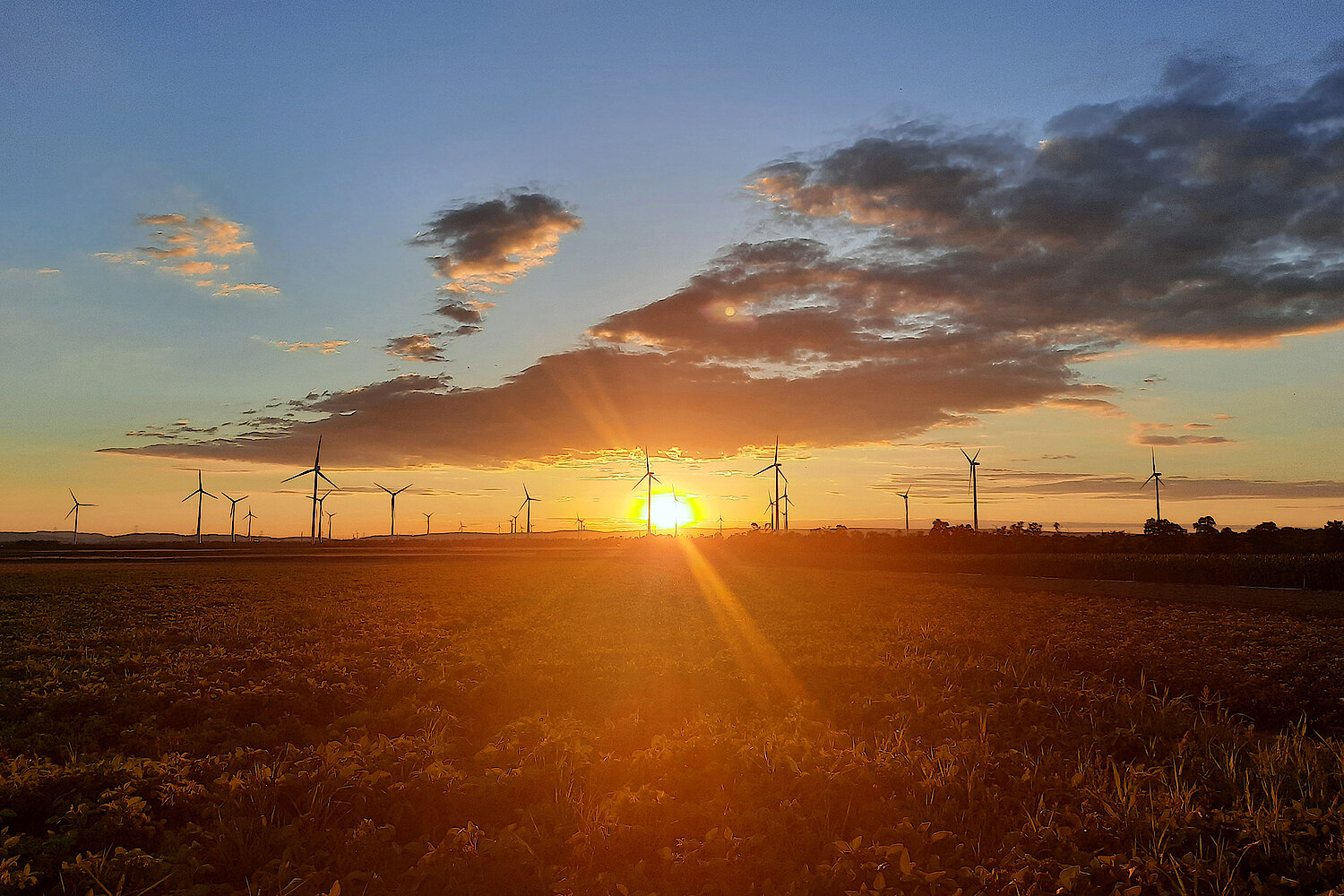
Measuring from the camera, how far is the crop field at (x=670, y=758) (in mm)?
9078

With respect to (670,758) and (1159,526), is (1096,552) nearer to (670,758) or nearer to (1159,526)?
(1159,526)

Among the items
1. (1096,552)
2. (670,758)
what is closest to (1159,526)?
(1096,552)

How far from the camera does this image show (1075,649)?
2320 cm

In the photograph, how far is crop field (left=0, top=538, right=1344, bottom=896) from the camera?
29.8ft

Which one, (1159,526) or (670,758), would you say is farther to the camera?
(1159,526)

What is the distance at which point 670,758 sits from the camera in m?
12.6

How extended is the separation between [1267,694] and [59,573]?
69610 mm

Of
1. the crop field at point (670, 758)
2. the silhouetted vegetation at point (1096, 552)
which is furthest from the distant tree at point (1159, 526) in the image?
the crop field at point (670, 758)

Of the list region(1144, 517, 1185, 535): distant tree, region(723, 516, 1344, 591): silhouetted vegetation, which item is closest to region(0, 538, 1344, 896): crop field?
region(723, 516, 1344, 591): silhouetted vegetation

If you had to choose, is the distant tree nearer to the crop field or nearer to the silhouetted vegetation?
the silhouetted vegetation

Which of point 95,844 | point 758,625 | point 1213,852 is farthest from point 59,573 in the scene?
point 1213,852

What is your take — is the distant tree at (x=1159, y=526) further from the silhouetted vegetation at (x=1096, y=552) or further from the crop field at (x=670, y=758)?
the crop field at (x=670, y=758)

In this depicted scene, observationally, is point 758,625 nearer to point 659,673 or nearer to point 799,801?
point 659,673

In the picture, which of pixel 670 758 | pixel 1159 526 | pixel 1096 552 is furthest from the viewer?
pixel 1159 526
